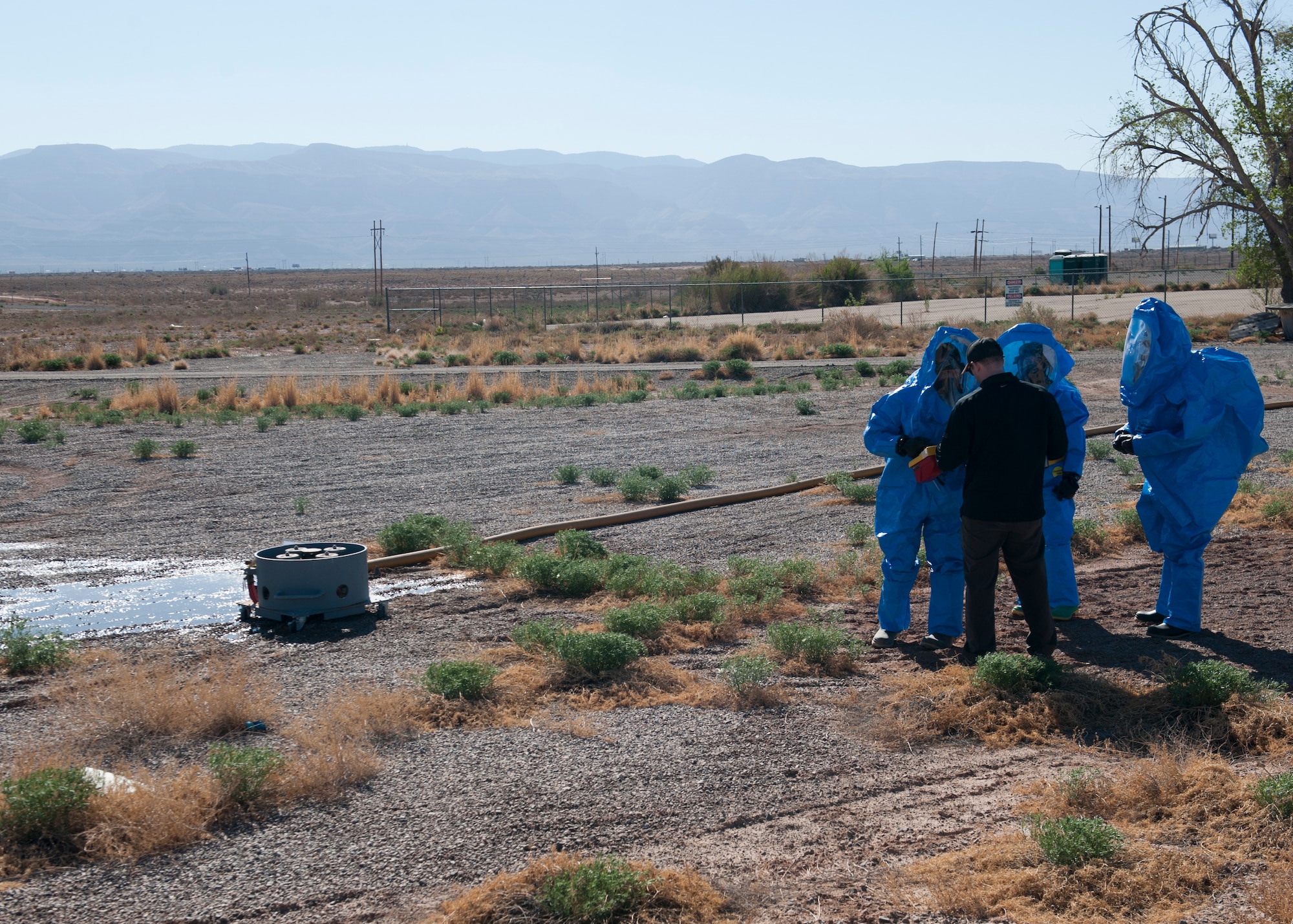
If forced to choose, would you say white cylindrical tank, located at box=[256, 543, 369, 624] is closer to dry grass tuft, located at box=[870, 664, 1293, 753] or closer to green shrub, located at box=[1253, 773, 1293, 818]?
dry grass tuft, located at box=[870, 664, 1293, 753]

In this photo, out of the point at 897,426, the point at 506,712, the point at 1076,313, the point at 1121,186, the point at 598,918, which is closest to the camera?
the point at 598,918

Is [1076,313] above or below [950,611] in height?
above

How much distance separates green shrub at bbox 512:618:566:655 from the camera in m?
6.88

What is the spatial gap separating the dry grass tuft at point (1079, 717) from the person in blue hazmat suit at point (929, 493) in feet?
3.10

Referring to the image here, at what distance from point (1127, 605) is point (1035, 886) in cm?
454

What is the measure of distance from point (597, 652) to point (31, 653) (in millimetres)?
3587

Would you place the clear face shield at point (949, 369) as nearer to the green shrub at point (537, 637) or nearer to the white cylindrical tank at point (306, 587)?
the green shrub at point (537, 637)

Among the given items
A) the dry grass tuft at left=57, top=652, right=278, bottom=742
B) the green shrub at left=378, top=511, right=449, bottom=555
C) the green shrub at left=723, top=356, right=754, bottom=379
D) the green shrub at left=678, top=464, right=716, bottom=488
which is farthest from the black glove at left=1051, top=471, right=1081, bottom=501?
A: the green shrub at left=723, top=356, right=754, bottom=379

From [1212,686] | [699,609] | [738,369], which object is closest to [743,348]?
[738,369]

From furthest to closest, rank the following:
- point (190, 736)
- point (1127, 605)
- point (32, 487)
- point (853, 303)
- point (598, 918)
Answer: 1. point (853, 303)
2. point (32, 487)
3. point (1127, 605)
4. point (190, 736)
5. point (598, 918)

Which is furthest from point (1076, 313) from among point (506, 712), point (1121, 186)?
point (506, 712)

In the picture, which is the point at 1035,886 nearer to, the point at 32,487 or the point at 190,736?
the point at 190,736

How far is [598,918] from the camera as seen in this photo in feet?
12.2

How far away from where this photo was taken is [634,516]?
1171cm
